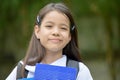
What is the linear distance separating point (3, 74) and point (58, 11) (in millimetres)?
2858

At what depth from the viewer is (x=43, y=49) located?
164 centimetres

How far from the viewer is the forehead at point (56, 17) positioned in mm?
1559

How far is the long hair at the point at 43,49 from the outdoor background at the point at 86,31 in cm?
185

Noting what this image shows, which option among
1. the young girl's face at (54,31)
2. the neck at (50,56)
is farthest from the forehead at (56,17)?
the neck at (50,56)

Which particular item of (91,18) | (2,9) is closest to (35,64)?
(2,9)

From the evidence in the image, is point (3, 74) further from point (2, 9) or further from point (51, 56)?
point (51, 56)

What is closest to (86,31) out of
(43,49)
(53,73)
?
(43,49)

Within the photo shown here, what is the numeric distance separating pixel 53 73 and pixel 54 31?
0.54ft

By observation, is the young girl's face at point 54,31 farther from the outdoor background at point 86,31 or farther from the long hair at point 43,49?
the outdoor background at point 86,31

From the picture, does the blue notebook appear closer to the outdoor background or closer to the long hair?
the long hair

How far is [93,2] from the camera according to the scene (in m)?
3.61

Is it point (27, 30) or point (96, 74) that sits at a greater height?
point (27, 30)

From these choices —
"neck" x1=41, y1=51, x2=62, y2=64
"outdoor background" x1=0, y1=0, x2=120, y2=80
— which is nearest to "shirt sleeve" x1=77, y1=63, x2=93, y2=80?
"neck" x1=41, y1=51, x2=62, y2=64

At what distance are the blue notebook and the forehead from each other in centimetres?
19
